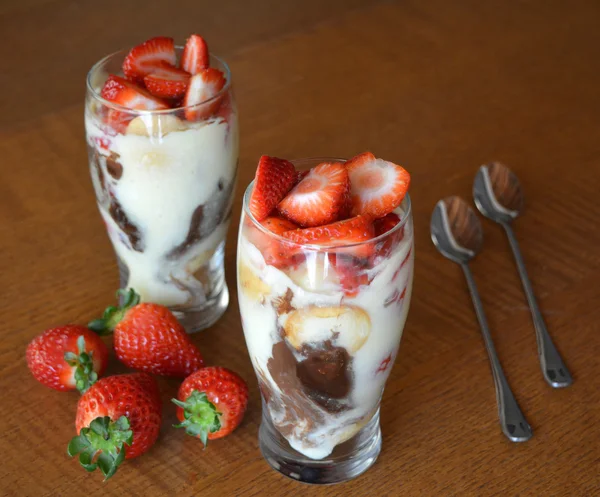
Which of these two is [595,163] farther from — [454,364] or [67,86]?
[67,86]

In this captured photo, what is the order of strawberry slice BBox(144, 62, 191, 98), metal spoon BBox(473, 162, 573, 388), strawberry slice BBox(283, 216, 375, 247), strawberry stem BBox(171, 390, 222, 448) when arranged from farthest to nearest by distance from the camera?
1. metal spoon BBox(473, 162, 573, 388)
2. strawberry slice BBox(144, 62, 191, 98)
3. strawberry stem BBox(171, 390, 222, 448)
4. strawberry slice BBox(283, 216, 375, 247)

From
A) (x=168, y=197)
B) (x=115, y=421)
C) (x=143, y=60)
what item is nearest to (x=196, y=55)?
(x=143, y=60)

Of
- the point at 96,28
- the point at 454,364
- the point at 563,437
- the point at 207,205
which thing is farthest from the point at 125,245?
the point at 96,28

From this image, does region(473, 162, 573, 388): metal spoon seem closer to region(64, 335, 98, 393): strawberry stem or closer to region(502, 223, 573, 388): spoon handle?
region(502, 223, 573, 388): spoon handle

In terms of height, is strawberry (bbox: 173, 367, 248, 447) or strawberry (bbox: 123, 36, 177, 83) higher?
strawberry (bbox: 123, 36, 177, 83)

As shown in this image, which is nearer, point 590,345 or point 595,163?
point 590,345

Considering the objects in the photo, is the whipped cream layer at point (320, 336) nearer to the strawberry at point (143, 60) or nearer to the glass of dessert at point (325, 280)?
the glass of dessert at point (325, 280)

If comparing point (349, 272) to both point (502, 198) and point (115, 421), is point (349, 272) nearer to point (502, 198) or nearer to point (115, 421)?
point (115, 421)

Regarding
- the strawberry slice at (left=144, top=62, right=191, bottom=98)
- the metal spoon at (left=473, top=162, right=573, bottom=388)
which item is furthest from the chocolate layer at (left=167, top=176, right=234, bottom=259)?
the metal spoon at (left=473, top=162, right=573, bottom=388)
